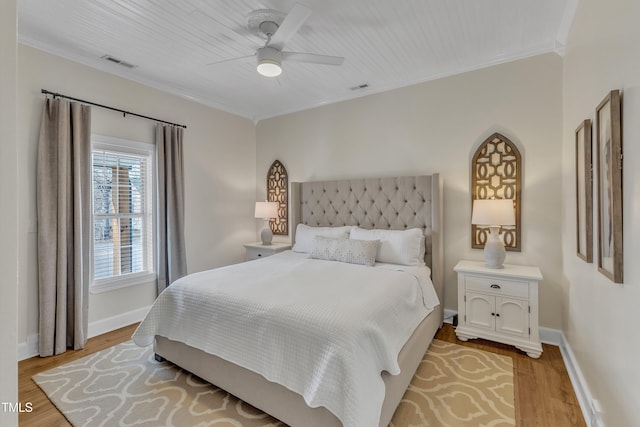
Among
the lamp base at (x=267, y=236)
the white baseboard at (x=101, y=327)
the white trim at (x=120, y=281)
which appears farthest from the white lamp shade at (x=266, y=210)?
the white baseboard at (x=101, y=327)

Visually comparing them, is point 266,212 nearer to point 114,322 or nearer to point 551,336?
point 114,322

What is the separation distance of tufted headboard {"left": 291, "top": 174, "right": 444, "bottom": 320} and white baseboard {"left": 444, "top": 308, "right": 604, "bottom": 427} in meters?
0.99

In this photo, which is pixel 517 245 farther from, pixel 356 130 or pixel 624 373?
pixel 356 130

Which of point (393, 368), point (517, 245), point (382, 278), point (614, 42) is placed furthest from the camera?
point (517, 245)

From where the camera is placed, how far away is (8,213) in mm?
637

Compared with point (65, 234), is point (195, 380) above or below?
below

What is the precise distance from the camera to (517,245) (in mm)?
3000

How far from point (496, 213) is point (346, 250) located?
4.80ft

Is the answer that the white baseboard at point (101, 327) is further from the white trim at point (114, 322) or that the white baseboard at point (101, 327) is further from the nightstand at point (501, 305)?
the nightstand at point (501, 305)

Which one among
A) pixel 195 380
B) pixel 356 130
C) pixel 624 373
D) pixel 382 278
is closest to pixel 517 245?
pixel 382 278

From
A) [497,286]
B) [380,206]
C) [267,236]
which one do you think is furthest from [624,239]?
[267,236]

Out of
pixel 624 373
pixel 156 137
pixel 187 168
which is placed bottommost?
pixel 624 373

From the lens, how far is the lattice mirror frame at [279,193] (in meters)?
4.69

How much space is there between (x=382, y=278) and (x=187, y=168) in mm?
2956
